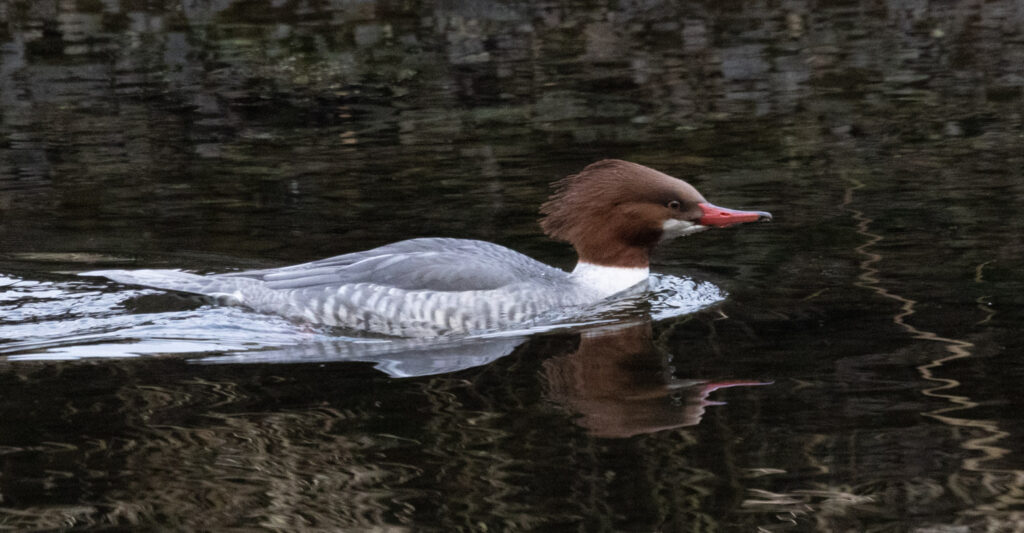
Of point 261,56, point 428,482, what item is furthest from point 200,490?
point 261,56

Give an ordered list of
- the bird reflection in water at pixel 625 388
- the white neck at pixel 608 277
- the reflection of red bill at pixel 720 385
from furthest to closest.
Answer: the white neck at pixel 608 277 → the reflection of red bill at pixel 720 385 → the bird reflection in water at pixel 625 388

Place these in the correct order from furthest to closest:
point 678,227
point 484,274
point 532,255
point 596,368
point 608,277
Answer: point 532,255, point 608,277, point 678,227, point 484,274, point 596,368

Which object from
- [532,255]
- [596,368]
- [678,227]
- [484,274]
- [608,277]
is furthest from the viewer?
[532,255]

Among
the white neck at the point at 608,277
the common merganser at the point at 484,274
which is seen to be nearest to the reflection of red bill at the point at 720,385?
the common merganser at the point at 484,274

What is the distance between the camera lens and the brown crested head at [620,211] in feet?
23.4

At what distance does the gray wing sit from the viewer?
22.5 feet

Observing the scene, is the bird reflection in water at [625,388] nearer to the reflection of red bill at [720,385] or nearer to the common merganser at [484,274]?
the reflection of red bill at [720,385]

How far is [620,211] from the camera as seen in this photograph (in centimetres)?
724

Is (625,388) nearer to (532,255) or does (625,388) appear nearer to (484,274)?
(484,274)

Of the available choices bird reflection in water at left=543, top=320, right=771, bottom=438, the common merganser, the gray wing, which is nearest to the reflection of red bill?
bird reflection in water at left=543, top=320, right=771, bottom=438

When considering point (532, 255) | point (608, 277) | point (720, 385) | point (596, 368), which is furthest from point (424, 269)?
point (720, 385)

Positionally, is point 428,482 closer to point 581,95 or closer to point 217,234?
point 217,234

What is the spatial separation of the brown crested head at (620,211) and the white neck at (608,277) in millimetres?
34

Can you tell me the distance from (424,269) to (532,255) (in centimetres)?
152
